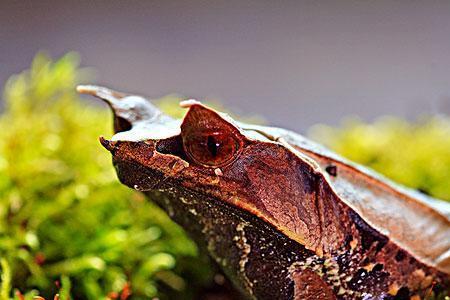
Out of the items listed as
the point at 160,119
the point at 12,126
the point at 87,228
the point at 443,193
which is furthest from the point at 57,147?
the point at 443,193

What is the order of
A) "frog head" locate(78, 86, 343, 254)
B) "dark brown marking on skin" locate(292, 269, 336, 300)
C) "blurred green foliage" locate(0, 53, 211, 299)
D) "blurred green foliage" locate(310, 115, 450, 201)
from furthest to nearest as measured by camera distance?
"blurred green foliage" locate(310, 115, 450, 201), "blurred green foliage" locate(0, 53, 211, 299), "dark brown marking on skin" locate(292, 269, 336, 300), "frog head" locate(78, 86, 343, 254)

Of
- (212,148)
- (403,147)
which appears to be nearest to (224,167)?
(212,148)

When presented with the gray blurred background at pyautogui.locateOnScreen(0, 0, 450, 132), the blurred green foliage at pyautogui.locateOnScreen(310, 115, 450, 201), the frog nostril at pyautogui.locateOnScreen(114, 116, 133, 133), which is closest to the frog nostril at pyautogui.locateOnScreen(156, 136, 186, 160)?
the frog nostril at pyautogui.locateOnScreen(114, 116, 133, 133)

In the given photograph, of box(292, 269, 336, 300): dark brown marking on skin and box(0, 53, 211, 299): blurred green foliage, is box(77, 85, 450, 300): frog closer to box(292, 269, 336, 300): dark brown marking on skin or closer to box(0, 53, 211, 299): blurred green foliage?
box(292, 269, 336, 300): dark brown marking on skin

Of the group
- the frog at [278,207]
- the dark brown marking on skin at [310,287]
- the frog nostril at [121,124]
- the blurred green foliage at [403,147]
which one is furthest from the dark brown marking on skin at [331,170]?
the blurred green foliage at [403,147]

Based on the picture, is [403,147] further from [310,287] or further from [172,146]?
[172,146]

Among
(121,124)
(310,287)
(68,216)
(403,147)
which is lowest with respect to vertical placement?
(68,216)

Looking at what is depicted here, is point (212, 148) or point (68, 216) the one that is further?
point (68, 216)
